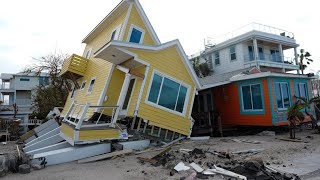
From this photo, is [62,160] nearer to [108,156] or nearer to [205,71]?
[108,156]

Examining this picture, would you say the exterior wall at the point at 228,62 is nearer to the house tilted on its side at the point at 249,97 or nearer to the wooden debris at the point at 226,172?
the house tilted on its side at the point at 249,97

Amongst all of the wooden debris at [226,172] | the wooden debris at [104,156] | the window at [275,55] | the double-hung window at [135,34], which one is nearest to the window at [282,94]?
the double-hung window at [135,34]

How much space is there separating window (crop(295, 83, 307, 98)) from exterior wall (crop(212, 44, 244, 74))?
1137 centimetres

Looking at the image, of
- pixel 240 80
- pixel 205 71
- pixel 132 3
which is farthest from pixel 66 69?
pixel 205 71

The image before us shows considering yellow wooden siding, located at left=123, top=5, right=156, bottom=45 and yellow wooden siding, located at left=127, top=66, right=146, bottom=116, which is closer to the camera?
yellow wooden siding, located at left=127, top=66, right=146, bottom=116

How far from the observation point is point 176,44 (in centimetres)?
1240

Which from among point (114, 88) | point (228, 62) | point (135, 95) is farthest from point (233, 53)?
point (135, 95)

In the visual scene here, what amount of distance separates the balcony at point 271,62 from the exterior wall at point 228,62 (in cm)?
74

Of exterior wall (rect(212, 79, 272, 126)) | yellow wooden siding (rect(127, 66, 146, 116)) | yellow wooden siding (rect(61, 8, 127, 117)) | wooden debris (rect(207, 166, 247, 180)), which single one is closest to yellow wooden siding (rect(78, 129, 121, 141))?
yellow wooden siding (rect(127, 66, 146, 116))

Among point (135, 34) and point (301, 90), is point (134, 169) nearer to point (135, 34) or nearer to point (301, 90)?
point (135, 34)

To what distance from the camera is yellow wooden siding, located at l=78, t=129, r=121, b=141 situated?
8.68m

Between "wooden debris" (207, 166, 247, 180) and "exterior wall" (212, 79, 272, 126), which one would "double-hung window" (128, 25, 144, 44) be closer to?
"exterior wall" (212, 79, 272, 126)

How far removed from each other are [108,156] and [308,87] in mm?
16264

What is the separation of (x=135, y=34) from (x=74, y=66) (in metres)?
5.30
